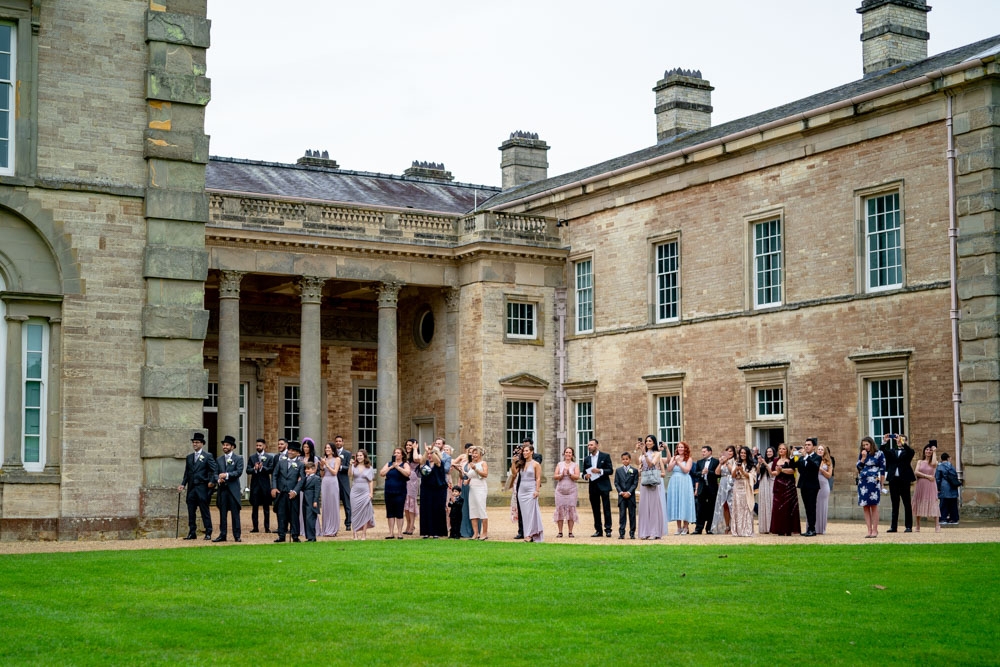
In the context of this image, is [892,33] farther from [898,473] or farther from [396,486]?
[396,486]

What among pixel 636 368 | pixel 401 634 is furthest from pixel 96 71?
pixel 636 368

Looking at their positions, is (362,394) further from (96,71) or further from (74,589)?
(74,589)

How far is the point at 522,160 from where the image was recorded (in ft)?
164

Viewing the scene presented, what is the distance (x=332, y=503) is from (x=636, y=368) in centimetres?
1507

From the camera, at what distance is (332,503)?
2489 cm

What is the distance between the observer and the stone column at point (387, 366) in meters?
40.0

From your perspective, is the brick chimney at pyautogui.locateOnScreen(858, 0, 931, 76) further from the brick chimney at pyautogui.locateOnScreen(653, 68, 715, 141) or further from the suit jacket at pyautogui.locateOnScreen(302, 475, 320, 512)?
the suit jacket at pyautogui.locateOnScreen(302, 475, 320, 512)

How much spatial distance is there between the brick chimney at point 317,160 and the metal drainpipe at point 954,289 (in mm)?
25606

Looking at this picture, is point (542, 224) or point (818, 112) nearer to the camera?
point (818, 112)

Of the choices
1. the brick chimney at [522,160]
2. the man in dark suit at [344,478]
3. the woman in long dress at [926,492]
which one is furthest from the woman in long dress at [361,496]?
the brick chimney at [522,160]

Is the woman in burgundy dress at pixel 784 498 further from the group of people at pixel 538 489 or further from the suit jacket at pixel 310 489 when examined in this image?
the suit jacket at pixel 310 489

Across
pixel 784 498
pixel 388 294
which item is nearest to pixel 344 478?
pixel 784 498

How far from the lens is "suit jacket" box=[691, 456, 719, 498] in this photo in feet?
85.1

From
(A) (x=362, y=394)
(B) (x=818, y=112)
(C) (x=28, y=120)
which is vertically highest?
(B) (x=818, y=112)
